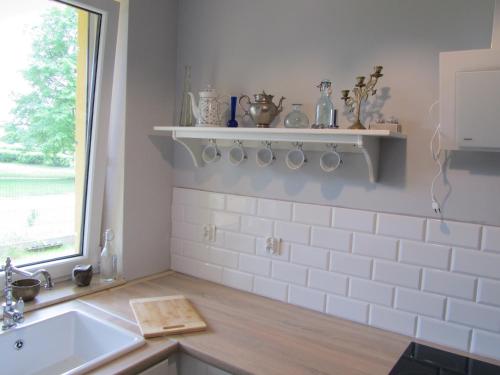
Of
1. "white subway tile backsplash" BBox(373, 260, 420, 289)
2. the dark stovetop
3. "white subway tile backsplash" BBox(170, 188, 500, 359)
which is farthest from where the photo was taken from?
"white subway tile backsplash" BBox(373, 260, 420, 289)

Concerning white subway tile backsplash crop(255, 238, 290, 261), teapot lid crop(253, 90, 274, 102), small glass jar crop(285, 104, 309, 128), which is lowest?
white subway tile backsplash crop(255, 238, 290, 261)

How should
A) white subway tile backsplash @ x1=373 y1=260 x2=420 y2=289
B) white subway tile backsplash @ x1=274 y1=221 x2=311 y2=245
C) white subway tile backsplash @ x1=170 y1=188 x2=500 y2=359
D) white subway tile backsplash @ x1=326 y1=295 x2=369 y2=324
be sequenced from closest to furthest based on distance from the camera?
1. white subway tile backsplash @ x1=170 y1=188 x2=500 y2=359
2. white subway tile backsplash @ x1=373 y1=260 x2=420 y2=289
3. white subway tile backsplash @ x1=326 y1=295 x2=369 y2=324
4. white subway tile backsplash @ x1=274 y1=221 x2=311 y2=245

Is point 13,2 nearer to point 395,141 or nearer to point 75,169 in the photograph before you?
point 75,169

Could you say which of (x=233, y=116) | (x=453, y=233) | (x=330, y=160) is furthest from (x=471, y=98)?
(x=233, y=116)

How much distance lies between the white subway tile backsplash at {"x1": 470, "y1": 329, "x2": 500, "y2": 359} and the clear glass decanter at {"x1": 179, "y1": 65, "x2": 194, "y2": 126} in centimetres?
142

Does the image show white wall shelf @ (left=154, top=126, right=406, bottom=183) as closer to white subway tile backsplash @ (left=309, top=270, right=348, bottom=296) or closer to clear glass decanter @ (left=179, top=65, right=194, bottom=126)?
clear glass decanter @ (left=179, top=65, right=194, bottom=126)

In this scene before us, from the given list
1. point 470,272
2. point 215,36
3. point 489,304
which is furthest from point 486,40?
point 215,36

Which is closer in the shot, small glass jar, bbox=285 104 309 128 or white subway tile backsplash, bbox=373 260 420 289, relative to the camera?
white subway tile backsplash, bbox=373 260 420 289

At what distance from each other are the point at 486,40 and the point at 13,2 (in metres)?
1.68

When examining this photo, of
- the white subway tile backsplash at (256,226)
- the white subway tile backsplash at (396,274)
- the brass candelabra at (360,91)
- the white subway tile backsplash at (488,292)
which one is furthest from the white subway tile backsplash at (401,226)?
the white subway tile backsplash at (256,226)

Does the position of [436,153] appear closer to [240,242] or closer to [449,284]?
[449,284]

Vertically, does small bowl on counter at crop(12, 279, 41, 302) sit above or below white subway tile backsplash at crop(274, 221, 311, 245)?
below

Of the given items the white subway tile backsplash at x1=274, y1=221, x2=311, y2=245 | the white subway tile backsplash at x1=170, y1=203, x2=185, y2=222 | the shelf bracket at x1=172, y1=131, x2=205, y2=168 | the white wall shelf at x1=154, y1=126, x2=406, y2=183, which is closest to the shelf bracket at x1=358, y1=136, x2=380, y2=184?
the white wall shelf at x1=154, y1=126, x2=406, y2=183

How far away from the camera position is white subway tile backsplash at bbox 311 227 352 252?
63.4 inches
